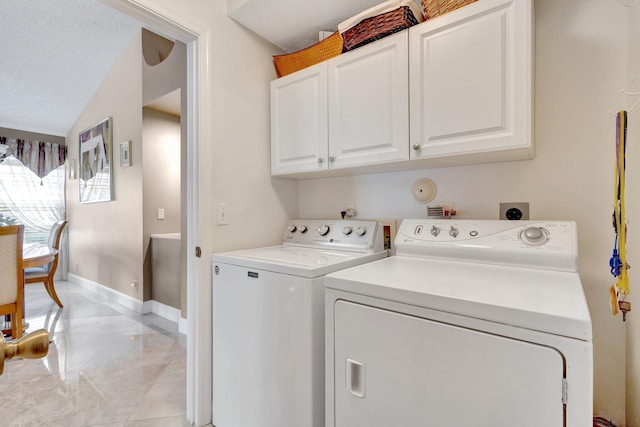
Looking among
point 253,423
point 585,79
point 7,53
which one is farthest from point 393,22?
point 7,53

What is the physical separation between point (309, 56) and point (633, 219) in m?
1.65

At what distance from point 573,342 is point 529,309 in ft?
0.32

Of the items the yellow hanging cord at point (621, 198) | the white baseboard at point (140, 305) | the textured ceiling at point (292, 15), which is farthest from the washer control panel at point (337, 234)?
the white baseboard at point (140, 305)

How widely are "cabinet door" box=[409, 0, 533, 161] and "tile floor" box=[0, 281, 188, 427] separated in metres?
1.96

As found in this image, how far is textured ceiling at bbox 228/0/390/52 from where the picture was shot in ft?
5.27

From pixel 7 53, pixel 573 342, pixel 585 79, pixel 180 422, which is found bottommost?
pixel 180 422

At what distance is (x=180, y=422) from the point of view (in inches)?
63.9

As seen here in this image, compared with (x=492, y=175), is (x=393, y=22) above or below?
above

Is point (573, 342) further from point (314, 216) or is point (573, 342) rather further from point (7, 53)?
point (7, 53)

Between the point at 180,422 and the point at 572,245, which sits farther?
the point at 180,422

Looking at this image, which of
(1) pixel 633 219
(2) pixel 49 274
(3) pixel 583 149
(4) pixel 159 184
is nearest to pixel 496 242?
(1) pixel 633 219

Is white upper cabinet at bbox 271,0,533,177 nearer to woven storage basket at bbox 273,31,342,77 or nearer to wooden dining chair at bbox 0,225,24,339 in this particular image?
woven storage basket at bbox 273,31,342,77

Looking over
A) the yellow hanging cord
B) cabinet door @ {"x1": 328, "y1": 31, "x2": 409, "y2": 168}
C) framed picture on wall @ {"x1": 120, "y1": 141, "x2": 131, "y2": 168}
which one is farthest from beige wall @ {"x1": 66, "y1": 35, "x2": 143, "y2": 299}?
the yellow hanging cord

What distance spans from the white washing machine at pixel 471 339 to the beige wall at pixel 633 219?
17cm
